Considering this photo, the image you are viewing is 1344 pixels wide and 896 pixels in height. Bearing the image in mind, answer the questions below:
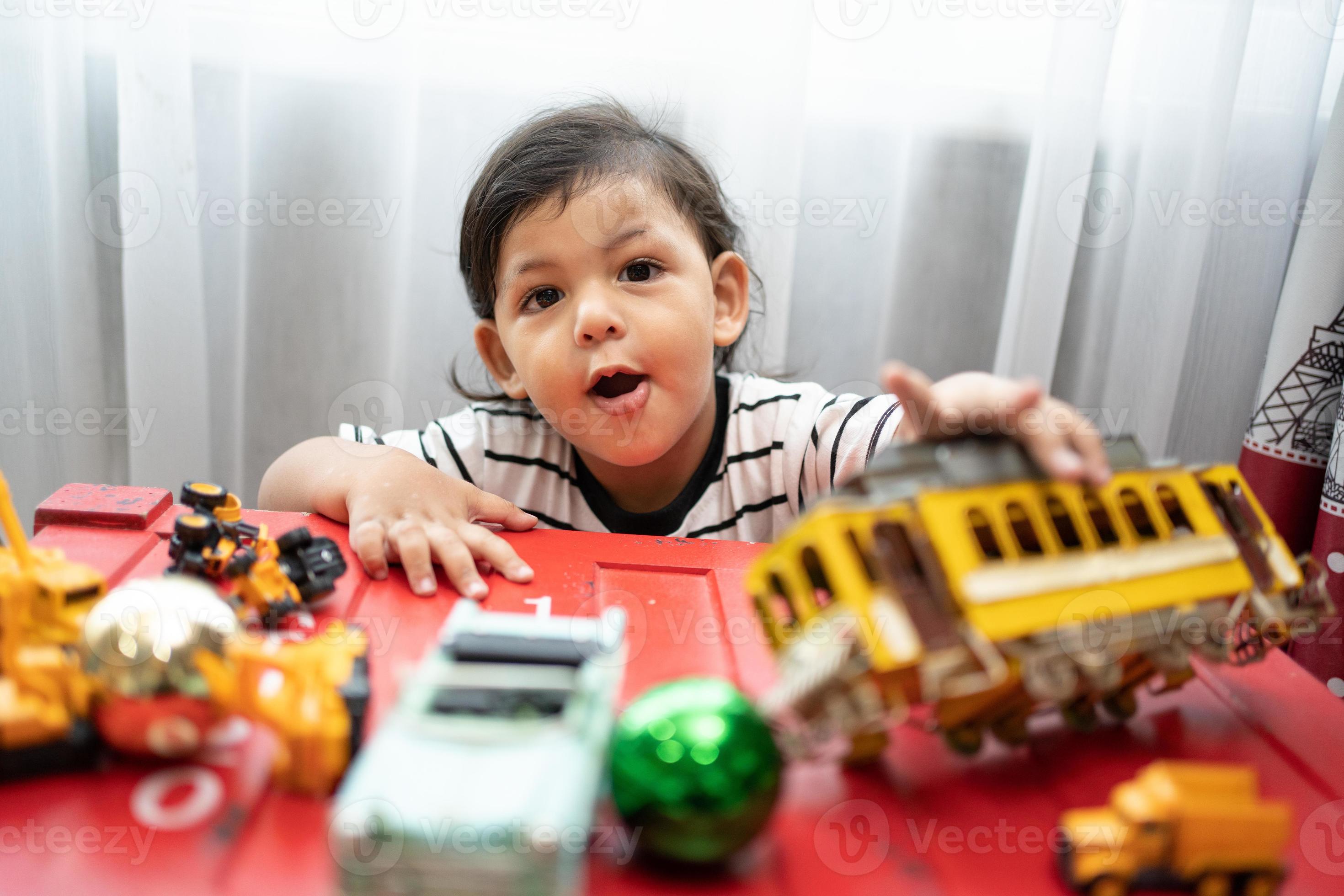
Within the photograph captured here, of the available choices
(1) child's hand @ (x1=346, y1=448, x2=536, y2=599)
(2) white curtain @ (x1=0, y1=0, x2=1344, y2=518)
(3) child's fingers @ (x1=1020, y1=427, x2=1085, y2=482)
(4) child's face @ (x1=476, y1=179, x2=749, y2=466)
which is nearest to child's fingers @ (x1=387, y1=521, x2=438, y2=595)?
(1) child's hand @ (x1=346, y1=448, x2=536, y2=599)

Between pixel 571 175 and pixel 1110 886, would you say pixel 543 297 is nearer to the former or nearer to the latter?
pixel 571 175

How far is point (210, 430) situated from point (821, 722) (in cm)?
112

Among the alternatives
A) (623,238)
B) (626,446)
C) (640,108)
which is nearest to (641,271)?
(623,238)

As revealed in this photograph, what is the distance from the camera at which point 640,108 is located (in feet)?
3.82

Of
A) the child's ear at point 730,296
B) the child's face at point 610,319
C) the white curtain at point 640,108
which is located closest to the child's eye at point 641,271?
the child's face at point 610,319

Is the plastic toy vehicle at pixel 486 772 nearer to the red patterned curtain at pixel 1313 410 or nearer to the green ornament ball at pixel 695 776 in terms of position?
the green ornament ball at pixel 695 776

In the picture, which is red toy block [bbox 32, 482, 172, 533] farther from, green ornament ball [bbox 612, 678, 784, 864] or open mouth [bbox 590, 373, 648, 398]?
green ornament ball [bbox 612, 678, 784, 864]

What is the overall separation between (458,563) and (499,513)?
112 millimetres

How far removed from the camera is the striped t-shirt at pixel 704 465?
0.99 meters

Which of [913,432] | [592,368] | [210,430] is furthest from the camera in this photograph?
[210,430]

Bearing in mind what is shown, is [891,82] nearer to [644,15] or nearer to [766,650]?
[644,15]

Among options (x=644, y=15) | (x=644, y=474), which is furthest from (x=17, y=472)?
(x=644, y=15)

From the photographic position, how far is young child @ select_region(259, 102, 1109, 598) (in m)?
0.79

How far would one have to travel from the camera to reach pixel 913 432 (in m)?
0.55
